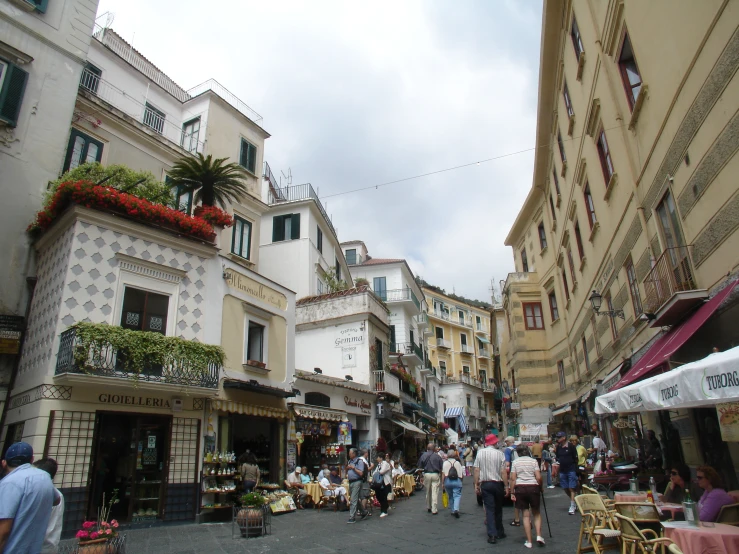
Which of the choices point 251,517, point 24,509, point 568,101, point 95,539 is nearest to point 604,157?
point 568,101

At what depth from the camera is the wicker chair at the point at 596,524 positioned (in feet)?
19.6

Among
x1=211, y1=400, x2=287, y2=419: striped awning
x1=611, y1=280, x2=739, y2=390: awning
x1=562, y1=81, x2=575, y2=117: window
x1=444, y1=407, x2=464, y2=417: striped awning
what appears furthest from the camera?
x1=444, y1=407, x2=464, y2=417: striped awning

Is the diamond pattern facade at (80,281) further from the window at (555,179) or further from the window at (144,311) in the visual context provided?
the window at (555,179)

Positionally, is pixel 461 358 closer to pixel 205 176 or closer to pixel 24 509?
pixel 205 176

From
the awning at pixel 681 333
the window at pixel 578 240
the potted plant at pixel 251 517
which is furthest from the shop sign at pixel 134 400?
the window at pixel 578 240

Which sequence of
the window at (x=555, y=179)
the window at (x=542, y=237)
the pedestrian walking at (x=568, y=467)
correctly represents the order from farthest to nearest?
the window at (x=542, y=237) < the window at (x=555, y=179) < the pedestrian walking at (x=568, y=467)

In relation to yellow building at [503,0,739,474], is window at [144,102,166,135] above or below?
above

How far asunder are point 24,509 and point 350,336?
731 inches

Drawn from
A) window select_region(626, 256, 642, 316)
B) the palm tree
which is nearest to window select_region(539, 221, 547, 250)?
A: window select_region(626, 256, 642, 316)

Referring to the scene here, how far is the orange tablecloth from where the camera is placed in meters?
4.68

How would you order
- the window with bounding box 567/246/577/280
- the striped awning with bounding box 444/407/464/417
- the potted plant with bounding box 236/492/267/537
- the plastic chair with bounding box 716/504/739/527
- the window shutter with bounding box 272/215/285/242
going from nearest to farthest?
the plastic chair with bounding box 716/504/739/527
the potted plant with bounding box 236/492/267/537
the window with bounding box 567/246/577/280
the window shutter with bounding box 272/215/285/242
the striped awning with bounding box 444/407/464/417

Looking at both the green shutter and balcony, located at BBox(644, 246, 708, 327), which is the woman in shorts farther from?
the green shutter

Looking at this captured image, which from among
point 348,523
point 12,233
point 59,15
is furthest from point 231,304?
point 59,15

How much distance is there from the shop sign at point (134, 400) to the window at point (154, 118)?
12.0 metres
